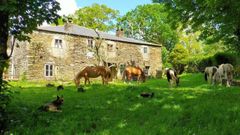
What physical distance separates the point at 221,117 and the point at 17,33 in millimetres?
7390

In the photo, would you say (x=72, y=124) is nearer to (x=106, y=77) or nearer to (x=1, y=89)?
(x=1, y=89)

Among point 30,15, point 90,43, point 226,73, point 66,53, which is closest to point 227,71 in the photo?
point 226,73

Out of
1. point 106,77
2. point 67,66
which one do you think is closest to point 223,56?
point 106,77

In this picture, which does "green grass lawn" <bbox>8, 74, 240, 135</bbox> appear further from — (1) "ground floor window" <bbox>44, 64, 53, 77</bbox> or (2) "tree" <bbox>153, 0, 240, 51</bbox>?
(1) "ground floor window" <bbox>44, 64, 53, 77</bbox>

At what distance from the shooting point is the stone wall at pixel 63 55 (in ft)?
139

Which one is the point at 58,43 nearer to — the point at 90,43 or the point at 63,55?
the point at 63,55

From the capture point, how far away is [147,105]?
488 inches

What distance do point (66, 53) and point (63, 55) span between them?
0.61 m

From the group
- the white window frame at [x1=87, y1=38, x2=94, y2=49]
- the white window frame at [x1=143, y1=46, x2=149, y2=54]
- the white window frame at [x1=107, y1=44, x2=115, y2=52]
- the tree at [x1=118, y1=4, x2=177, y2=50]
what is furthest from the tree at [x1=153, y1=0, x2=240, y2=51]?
the tree at [x1=118, y1=4, x2=177, y2=50]

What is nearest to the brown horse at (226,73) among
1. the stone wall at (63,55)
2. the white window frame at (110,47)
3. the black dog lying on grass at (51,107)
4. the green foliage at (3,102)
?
the black dog lying on grass at (51,107)

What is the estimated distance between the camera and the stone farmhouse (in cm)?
4247

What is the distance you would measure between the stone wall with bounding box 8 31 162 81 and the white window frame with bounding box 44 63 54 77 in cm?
25

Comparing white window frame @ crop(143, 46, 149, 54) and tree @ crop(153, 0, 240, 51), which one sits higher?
white window frame @ crop(143, 46, 149, 54)

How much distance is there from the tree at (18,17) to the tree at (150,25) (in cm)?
6824
